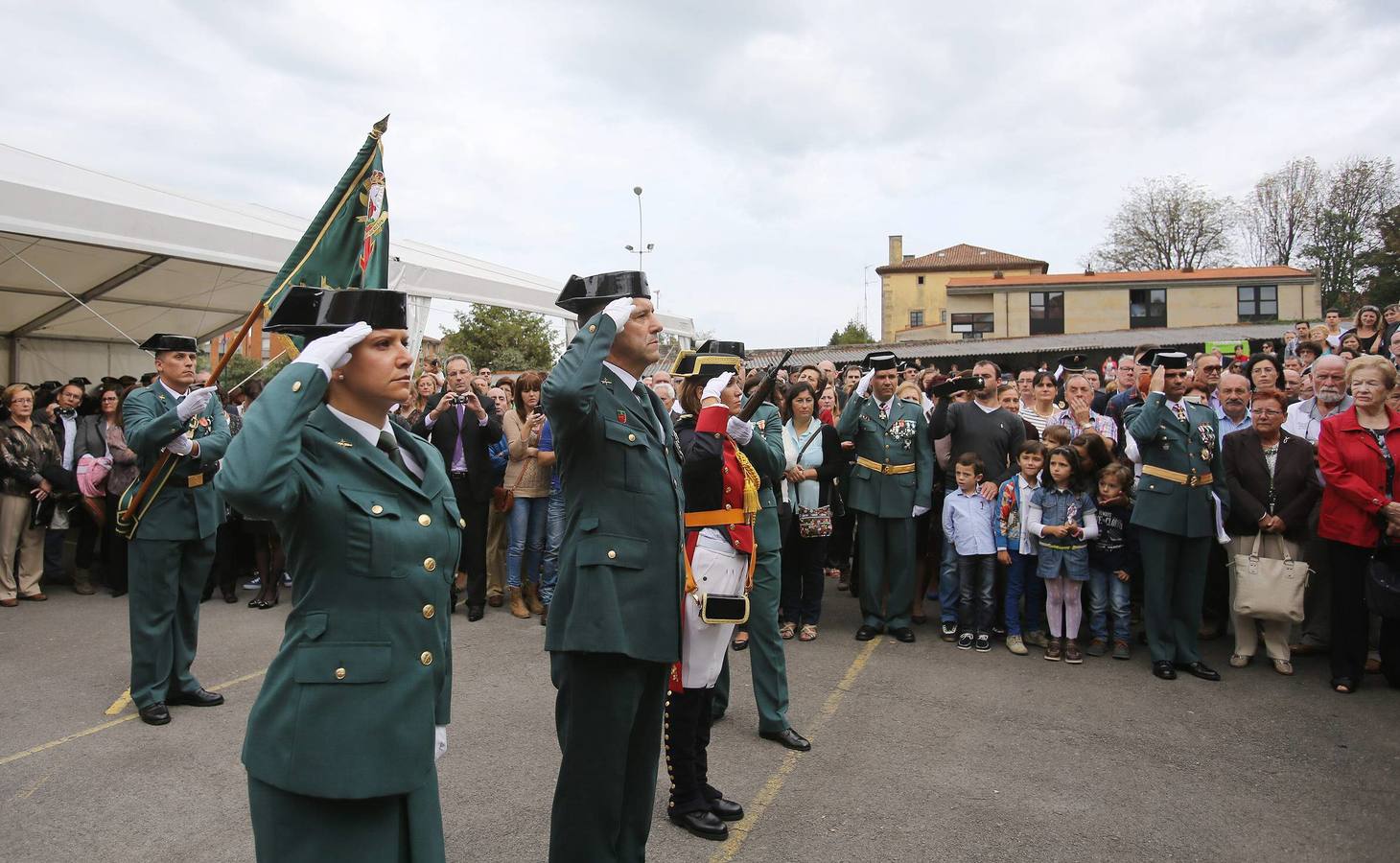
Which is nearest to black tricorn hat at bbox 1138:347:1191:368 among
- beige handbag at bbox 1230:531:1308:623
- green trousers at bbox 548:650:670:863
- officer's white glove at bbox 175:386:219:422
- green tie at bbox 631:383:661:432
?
beige handbag at bbox 1230:531:1308:623

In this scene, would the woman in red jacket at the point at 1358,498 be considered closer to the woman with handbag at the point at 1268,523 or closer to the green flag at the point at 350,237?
the woman with handbag at the point at 1268,523

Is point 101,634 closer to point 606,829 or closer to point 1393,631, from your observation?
point 606,829

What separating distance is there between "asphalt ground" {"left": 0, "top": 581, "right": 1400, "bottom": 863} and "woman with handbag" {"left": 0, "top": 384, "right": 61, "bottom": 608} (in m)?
2.33

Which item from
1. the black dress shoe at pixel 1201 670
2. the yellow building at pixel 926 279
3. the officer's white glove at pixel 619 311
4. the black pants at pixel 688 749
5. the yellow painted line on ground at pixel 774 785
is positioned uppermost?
the yellow building at pixel 926 279

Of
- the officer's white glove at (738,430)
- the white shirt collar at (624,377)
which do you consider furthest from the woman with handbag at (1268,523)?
the white shirt collar at (624,377)

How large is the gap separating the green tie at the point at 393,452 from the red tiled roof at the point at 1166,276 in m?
45.8

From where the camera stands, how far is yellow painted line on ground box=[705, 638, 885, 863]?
3635 mm

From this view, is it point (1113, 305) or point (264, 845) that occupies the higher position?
point (1113, 305)

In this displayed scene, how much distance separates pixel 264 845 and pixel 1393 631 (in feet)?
22.1

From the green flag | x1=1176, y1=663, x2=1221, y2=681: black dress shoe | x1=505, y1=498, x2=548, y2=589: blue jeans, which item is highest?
the green flag

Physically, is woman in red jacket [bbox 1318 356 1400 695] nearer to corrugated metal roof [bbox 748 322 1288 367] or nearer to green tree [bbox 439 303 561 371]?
corrugated metal roof [bbox 748 322 1288 367]

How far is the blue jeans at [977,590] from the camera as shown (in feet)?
22.2

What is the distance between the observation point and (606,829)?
2.85m

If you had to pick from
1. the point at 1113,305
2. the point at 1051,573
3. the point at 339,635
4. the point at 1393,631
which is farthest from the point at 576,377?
the point at 1113,305
